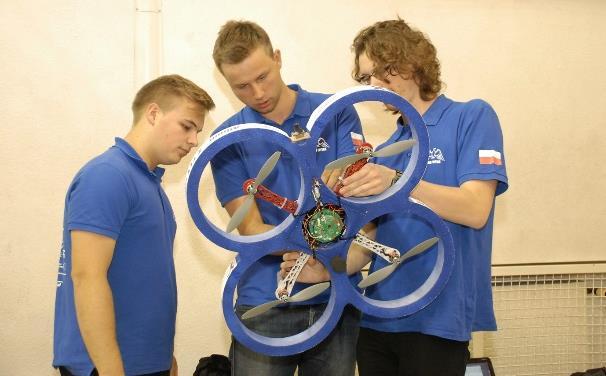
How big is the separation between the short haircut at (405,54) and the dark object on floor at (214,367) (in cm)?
131

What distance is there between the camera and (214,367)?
7.45ft

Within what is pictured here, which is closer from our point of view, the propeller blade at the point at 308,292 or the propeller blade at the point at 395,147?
the propeller blade at the point at 395,147

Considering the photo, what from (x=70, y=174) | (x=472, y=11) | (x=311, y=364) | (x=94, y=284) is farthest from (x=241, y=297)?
(x=472, y=11)

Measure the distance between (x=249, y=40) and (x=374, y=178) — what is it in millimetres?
606

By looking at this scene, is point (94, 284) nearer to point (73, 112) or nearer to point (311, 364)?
point (311, 364)

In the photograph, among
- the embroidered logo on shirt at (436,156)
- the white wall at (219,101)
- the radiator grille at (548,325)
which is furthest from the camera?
the radiator grille at (548,325)

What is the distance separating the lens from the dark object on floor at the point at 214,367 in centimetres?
225

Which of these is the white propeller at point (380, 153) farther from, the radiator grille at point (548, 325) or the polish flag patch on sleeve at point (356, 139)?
the radiator grille at point (548, 325)

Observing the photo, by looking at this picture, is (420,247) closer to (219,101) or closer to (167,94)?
(167,94)

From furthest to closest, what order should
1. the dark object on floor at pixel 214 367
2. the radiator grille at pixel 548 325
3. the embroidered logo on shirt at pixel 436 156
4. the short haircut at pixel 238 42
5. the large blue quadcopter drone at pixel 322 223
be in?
the radiator grille at pixel 548 325
the dark object on floor at pixel 214 367
the short haircut at pixel 238 42
the embroidered logo on shirt at pixel 436 156
the large blue quadcopter drone at pixel 322 223

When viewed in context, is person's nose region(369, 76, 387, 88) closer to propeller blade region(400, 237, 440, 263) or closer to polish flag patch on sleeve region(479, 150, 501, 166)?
polish flag patch on sleeve region(479, 150, 501, 166)

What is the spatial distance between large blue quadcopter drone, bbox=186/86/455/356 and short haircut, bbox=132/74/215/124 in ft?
1.59

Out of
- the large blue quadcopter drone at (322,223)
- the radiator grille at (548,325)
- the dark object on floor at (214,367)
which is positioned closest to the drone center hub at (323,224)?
the large blue quadcopter drone at (322,223)

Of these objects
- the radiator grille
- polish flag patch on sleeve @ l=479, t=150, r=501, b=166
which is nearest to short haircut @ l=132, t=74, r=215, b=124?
polish flag patch on sleeve @ l=479, t=150, r=501, b=166
